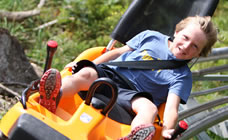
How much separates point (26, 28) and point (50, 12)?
42 centimetres

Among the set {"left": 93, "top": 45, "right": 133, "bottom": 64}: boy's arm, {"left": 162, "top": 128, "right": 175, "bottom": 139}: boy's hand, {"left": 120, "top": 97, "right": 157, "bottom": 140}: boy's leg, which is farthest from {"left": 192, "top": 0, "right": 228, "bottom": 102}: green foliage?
{"left": 162, "top": 128, "right": 175, "bottom": 139}: boy's hand

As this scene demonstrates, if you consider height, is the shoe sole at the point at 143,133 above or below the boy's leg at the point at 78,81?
below

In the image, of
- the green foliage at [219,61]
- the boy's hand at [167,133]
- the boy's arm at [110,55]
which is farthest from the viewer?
the green foliage at [219,61]

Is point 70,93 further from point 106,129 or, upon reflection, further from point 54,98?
point 106,129

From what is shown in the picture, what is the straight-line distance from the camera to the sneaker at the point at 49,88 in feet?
5.05

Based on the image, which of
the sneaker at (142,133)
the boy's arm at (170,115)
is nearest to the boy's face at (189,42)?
the boy's arm at (170,115)

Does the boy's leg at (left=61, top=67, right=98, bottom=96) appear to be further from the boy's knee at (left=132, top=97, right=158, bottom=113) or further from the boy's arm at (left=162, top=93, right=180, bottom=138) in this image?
A: the boy's arm at (left=162, top=93, right=180, bottom=138)

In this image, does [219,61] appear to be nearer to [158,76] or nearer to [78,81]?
[158,76]

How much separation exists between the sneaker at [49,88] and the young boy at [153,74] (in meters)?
0.01

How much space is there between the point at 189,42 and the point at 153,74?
267 mm

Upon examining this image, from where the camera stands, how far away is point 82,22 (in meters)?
4.12

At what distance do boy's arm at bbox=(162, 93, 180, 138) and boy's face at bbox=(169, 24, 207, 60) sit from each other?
27 cm

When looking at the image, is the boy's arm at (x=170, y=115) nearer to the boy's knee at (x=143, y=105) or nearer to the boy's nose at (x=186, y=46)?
the boy's knee at (x=143, y=105)

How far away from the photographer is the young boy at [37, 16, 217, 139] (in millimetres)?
1768
